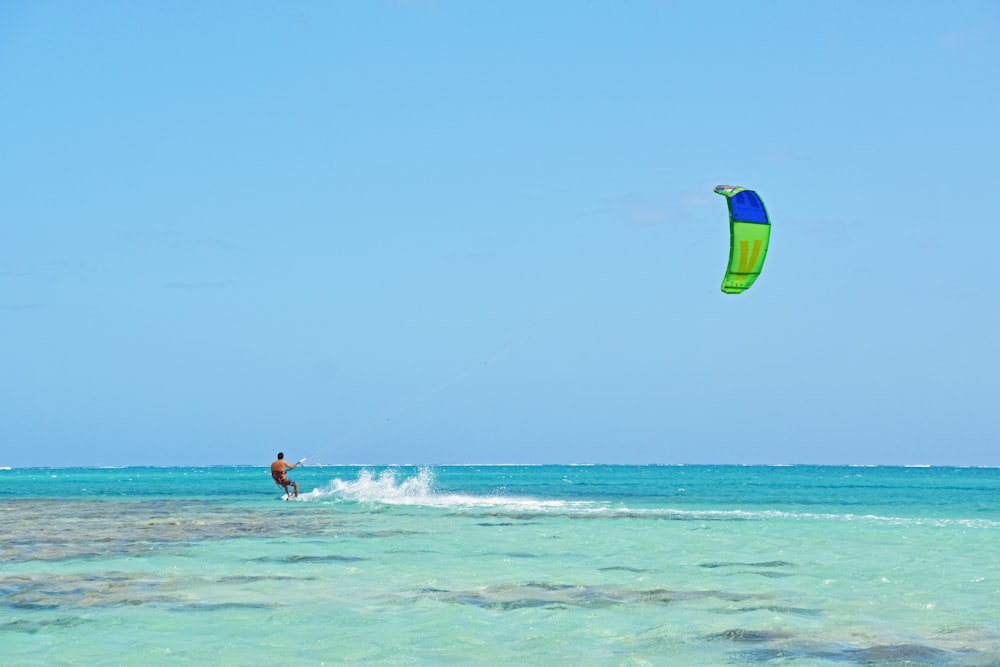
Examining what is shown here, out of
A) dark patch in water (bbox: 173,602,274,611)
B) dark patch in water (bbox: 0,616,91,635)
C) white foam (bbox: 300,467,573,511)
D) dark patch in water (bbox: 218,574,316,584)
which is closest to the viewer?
dark patch in water (bbox: 0,616,91,635)

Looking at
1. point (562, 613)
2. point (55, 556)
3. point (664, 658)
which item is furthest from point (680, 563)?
point (55, 556)

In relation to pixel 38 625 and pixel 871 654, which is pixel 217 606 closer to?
pixel 38 625

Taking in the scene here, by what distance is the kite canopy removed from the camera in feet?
71.6

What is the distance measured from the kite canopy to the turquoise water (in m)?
5.43

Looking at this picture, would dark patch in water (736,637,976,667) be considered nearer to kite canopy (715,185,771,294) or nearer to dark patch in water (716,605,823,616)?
dark patch in water (716,605,823,616)

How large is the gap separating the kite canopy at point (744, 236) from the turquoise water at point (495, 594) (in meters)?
5.43

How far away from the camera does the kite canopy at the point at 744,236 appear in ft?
71.6

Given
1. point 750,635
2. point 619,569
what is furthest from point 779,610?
point 619,569

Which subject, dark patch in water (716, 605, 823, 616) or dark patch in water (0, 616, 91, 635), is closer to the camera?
dark patch in water (0, 616, 91, 635)

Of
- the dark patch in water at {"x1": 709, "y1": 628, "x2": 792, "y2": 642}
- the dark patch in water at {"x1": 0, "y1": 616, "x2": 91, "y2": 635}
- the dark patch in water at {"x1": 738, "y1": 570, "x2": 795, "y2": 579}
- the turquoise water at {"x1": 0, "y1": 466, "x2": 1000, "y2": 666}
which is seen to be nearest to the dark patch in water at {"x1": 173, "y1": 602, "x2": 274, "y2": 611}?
the turquoise water at {"x1": 0, "y1": 466, "x2": 1000, "y2": 666}

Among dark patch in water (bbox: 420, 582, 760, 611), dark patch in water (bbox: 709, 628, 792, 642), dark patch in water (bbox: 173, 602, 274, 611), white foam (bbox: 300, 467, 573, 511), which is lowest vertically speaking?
white foam (bbox: 300, 467, 573, 511)

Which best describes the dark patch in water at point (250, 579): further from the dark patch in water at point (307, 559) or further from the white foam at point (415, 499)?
the white foam at point (415, 499)

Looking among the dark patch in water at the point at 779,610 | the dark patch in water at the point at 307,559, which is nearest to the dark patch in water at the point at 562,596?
the dark patch in water at the point at 779,610

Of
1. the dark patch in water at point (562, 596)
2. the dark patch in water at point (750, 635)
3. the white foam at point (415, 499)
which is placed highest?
the dark patch in water at point (750, 635)
